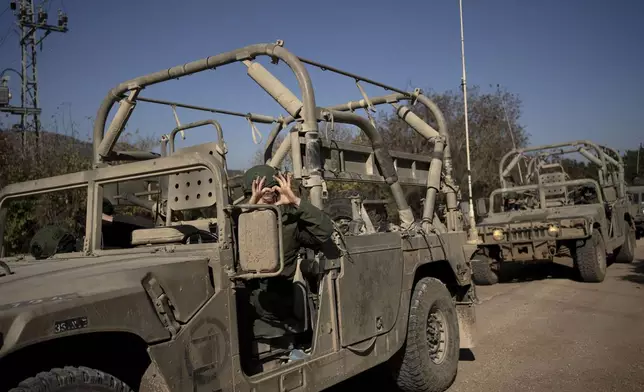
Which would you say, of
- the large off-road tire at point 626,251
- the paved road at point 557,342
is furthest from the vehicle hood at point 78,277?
the large off-road tire at point 626,251

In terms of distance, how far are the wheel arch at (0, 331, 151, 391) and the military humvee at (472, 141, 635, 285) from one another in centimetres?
731

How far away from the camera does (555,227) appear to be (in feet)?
33.0

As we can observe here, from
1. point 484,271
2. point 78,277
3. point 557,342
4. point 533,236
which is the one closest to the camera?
point 78,277

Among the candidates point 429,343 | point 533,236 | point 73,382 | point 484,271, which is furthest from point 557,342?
point 73,382

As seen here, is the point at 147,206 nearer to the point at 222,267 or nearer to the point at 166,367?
the point at 222,267

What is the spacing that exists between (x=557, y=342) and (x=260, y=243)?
15.7ft

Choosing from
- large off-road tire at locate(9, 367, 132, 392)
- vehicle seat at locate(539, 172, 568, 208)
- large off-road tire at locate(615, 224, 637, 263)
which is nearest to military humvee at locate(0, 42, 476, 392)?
large off-road tire at locate(9, 367, 132, 392)

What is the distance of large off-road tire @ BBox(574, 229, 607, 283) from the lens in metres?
10.0

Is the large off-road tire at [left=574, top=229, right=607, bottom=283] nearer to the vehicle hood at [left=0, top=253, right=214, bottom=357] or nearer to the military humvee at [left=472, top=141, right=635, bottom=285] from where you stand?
the military humvee at [left=472, top=141, right=635, bottom=285]

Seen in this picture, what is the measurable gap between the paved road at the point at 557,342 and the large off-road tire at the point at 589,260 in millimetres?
209

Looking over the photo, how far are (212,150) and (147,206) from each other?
3.60ft

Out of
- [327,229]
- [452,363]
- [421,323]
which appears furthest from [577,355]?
[327,229]

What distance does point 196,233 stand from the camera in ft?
11.2

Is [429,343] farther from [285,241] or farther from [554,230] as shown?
[554,230]
